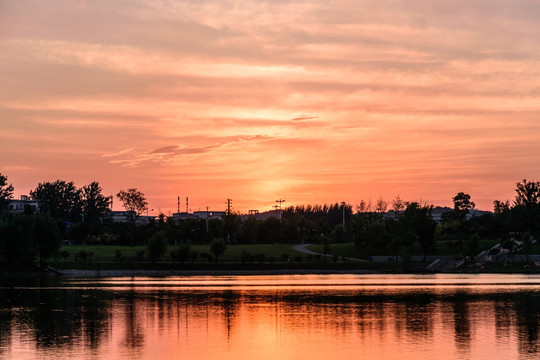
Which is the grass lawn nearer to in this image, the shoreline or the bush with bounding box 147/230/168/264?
the bush with bounding box 147/230/168/264

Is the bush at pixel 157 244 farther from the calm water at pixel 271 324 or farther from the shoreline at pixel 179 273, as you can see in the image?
the calm water at pixel 271 324

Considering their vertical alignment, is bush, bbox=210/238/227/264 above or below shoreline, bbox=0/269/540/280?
above

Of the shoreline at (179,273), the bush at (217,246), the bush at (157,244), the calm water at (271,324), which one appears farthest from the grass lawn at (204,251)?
the calm water at (271,324)

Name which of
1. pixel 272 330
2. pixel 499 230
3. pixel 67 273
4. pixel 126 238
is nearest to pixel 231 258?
pixel 67 273

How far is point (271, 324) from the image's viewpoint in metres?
49.4

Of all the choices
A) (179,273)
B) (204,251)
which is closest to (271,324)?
(179,273)

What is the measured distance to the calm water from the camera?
1476 inches

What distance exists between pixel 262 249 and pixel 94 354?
434 ft

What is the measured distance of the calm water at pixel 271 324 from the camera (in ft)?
123

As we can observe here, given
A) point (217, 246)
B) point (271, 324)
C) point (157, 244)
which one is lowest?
point (271, 324)

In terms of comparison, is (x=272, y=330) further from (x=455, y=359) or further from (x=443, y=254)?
(x=443, y=254)

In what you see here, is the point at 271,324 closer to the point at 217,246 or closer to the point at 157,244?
the point at 157,244

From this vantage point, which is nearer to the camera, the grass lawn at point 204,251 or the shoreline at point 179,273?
the shoreline at point 179,273

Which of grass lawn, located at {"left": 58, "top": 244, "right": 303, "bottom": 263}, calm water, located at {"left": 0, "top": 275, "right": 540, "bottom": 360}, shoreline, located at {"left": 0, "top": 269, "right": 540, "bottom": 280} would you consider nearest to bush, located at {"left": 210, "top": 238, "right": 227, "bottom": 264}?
shoreline, located at {"left": 0, "top": 269, "right": 540, "bottom": 280}
